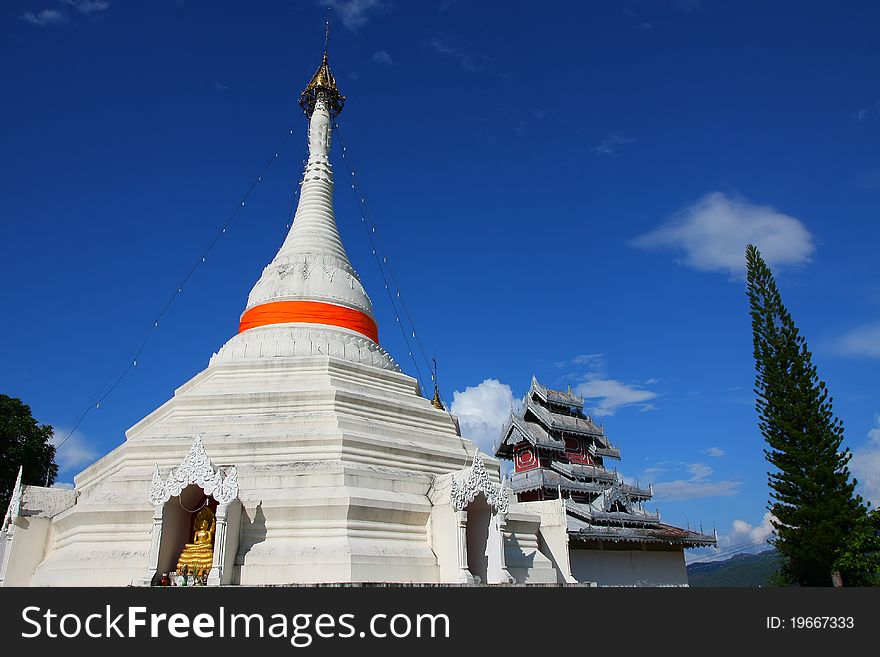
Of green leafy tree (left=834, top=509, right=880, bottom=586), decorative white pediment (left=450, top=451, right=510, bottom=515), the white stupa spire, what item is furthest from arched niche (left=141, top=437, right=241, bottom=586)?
green leafy tree (left=834, top=509, right=880, bottom=586)

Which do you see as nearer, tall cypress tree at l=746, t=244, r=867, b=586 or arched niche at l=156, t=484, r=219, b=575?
arched niche at l=156, t=484, r=219, b=575

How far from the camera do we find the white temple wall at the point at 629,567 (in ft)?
82.9

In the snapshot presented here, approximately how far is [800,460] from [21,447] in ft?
105

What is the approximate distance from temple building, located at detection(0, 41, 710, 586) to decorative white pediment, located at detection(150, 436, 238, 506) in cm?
3

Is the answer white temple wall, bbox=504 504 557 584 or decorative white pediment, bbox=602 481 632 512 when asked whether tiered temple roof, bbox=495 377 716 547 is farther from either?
white temple wall, bbox=504 504 557 584

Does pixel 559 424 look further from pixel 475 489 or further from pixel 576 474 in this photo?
pixel 475 489

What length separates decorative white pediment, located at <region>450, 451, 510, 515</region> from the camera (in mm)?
15219

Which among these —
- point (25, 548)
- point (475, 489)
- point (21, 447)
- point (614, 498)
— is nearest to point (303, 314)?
point (475, 489)

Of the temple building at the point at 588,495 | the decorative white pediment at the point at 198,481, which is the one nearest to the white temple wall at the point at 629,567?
the temple building at the point at 588,495

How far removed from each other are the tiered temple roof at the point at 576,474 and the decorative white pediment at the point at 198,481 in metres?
14.5

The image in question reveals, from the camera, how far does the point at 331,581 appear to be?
Result: 43.8 feet

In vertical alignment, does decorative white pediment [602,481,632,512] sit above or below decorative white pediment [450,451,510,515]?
above
